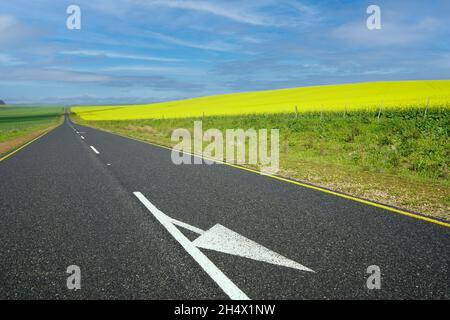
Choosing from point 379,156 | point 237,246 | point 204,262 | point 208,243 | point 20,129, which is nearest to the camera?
point 204,262

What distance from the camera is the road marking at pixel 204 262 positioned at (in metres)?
2.83

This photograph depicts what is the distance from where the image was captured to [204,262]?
11.2ft

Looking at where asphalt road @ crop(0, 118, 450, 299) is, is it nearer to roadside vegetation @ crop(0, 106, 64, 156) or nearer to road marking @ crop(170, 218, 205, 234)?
road marking @ crop(170, 218, 205, 234)

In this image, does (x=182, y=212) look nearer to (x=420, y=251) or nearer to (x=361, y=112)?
(x=420, y=251)

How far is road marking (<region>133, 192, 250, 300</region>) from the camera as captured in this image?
283cm

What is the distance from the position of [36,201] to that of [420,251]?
6.16 m

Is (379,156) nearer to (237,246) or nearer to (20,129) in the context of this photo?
(237,246)

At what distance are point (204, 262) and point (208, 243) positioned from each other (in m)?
0.50

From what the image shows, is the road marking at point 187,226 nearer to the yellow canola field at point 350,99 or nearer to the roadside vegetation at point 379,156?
the roadside vegetation at point 379,156

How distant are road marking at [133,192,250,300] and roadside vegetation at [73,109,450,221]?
12.6 ft

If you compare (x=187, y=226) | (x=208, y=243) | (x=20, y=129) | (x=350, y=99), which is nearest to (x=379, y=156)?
(x=187, y=226)

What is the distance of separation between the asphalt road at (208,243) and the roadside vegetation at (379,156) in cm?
130

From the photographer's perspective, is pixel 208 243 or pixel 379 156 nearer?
pixel 208 243
